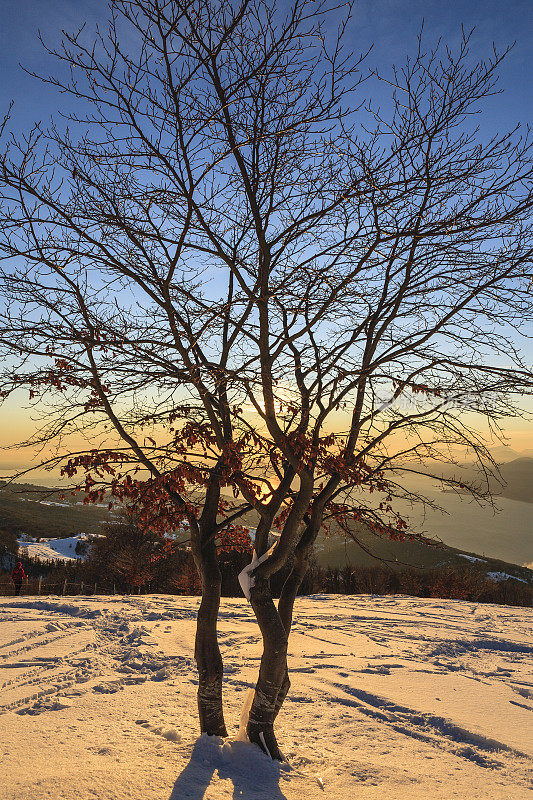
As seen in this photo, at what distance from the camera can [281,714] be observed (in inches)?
287

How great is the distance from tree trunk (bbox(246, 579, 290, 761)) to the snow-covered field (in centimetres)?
20

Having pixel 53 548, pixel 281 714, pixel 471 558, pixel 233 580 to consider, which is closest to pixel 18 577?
pixel 233 580

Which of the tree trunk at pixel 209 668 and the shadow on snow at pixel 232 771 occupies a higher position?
the tree trunk at pixel 209 668

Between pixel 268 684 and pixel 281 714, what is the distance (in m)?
2.48

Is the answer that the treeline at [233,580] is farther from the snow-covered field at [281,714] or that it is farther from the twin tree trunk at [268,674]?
the twin tree trunk at [268,674]

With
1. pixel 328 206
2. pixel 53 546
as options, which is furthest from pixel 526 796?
pixel 53 546

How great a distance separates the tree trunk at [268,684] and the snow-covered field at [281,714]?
0.20 m

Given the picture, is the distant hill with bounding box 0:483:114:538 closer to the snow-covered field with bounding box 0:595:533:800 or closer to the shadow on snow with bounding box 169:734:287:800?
the snow-covered field with bounding box 0:595:533:800

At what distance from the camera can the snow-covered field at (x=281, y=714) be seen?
4.70 meters

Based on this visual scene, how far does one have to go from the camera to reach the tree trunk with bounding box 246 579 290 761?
537 centimetres

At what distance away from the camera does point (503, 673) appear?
970 cm

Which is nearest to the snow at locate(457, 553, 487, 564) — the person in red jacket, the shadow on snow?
the person in red jacket

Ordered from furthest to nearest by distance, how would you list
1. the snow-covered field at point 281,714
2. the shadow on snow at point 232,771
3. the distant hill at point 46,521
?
the distant hill at point 46,521 < the snow-covered field at point 281,714 < the shadow on snow at point 232,771

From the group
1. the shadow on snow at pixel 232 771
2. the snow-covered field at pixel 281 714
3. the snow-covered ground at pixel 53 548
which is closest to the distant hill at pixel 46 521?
the snow-covered ground at pixel 53 548
